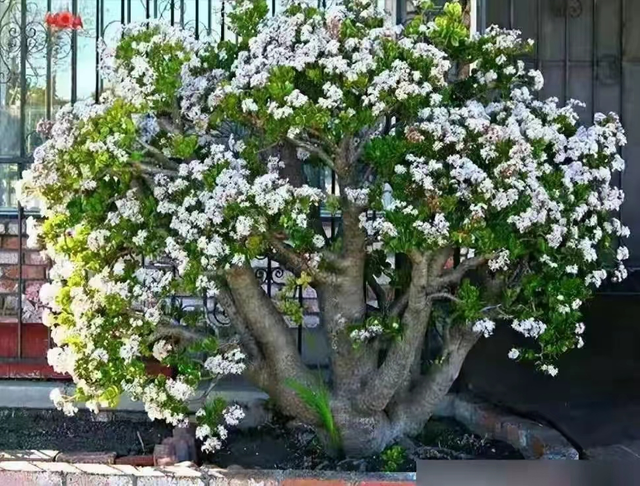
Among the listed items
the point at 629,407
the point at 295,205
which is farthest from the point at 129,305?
the point at 629,407

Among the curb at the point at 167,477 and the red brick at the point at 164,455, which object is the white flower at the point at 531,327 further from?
the red brick at the point at 164,455

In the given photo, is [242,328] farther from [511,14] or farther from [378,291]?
[511,14]

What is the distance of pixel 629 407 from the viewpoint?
472 centimetres

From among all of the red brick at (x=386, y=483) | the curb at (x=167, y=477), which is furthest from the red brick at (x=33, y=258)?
the red brick at (x=386, y=483)

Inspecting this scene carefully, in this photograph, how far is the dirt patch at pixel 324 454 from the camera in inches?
153

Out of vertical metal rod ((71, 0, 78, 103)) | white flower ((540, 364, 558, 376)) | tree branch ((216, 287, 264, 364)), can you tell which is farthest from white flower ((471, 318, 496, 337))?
vertical metal rod ((71, 0, 78, 103))

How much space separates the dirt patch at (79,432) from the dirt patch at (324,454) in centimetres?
40

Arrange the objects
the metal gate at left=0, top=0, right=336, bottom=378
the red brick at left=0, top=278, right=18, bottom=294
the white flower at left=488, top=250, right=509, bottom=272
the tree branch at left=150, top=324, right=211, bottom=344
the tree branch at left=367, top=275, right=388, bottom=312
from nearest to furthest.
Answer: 1. the white flower at left=488, top=250, right=509, bottom=272
2. the tree branch at left=150, top=324, right=211, bottom=344
3. the tree branch at left=367, top=275, right=388, bottom=312
4. the metal gate at left=0, top=0, right=336, bottom=378
5. the red brick at left=0, top=278, right=18, bottom=294

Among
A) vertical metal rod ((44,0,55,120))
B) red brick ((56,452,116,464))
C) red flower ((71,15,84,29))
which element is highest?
red flower ((71,15,84,29))

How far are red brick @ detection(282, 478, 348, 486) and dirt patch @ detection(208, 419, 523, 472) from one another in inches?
10.5

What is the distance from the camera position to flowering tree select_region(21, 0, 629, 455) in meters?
3.44

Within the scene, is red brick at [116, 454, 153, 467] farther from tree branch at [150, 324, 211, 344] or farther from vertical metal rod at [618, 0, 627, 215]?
vertical metal rod at [618, 0, 627, 215]

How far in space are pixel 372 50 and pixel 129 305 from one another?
1374mm

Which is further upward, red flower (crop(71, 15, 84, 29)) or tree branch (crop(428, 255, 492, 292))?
red flower (crop(71, 15, 84, 29))
